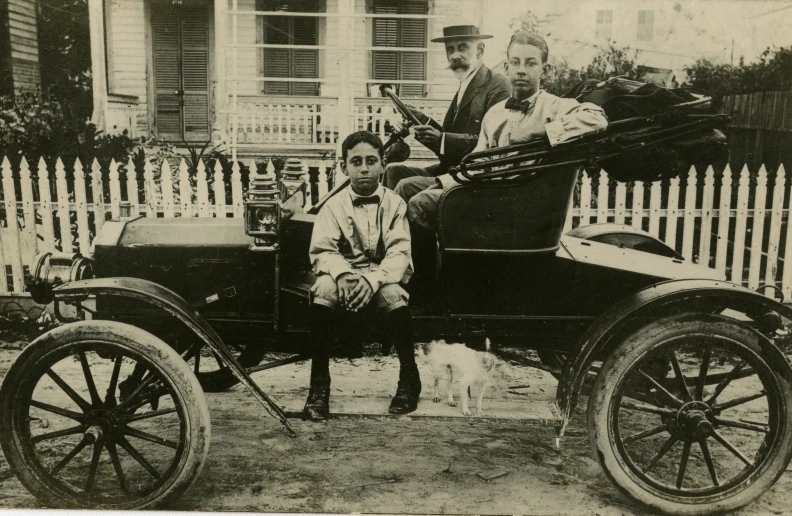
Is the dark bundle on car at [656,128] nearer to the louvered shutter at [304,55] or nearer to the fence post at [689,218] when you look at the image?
the fence post at [689,218]

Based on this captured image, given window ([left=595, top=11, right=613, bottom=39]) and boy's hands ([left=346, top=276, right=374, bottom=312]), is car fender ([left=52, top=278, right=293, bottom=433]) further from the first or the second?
window ([left=595, top=11, right=613, bottom=39])

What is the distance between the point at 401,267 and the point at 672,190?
9.05 ft

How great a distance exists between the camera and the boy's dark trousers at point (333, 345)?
2436mm

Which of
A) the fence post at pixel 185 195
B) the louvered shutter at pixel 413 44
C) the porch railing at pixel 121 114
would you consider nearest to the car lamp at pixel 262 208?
the fence post at pixel 185 195

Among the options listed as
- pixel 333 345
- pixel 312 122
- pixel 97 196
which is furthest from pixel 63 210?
pixel 333 345

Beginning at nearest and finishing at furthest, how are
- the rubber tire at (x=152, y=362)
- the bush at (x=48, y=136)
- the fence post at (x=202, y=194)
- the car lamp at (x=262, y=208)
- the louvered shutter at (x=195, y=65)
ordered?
the rubber tire at (x=152, y=362)
the car lamp at (x=262, y=208)
the bush at (x=48, y=136)
the fence post at (x=202, y=194)
the louvered shutter at (x=195, y=65)

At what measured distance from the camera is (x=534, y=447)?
114 inches

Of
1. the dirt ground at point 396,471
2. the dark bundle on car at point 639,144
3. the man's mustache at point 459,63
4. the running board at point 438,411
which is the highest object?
the man's mustache at point 459,63

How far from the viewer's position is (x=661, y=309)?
2398mm

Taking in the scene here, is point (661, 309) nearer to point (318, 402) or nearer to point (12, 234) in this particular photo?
point (318, 402)

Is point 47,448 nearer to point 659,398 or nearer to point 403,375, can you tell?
point 403,375

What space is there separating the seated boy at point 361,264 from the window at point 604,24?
1075mm

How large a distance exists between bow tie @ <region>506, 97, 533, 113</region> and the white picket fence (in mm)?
1546

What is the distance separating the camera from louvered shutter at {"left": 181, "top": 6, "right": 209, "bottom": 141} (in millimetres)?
9156
